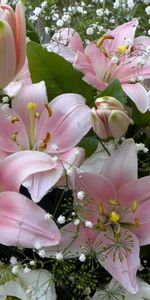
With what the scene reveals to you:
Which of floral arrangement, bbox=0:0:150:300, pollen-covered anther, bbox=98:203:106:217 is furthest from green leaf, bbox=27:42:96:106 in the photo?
pollen-covered anther, bbox=98:203:106:217

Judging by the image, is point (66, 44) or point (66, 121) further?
point (66, 44)

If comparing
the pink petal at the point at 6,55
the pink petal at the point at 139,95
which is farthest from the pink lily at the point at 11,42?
the pink petal at the point at 139,95

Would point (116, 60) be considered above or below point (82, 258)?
above

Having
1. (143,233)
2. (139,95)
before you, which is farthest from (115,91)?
(143,233)

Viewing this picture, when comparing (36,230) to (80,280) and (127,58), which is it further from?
(127,58)

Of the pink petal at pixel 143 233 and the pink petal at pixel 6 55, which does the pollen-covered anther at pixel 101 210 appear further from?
the pink petal at pixel 6 55

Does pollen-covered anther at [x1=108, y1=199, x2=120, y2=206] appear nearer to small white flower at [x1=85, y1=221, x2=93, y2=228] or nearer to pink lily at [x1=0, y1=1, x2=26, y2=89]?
small white flower at [x1=85, y1=221, x2=93, y2=228]

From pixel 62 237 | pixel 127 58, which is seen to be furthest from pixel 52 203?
pixel 127 58

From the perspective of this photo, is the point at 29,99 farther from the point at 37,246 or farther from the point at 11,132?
the point at 37,246
